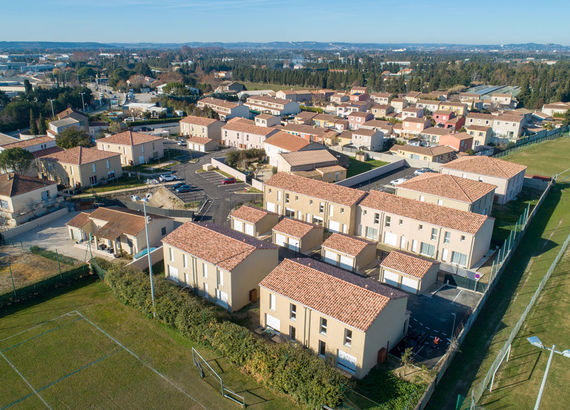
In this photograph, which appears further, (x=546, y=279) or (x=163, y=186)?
(x=163, y=186)

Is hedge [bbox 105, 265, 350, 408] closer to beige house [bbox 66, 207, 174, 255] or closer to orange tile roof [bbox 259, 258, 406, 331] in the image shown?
orange tile roof [bbox 259, 258, 406, 331]

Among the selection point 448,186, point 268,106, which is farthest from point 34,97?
point 448,186

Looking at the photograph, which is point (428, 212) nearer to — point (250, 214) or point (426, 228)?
point (426, 228)

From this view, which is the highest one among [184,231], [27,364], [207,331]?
[184,231]

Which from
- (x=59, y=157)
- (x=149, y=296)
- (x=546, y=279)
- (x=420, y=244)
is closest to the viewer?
(x=149, y=296)

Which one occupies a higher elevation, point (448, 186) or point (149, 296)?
point (448, 186)

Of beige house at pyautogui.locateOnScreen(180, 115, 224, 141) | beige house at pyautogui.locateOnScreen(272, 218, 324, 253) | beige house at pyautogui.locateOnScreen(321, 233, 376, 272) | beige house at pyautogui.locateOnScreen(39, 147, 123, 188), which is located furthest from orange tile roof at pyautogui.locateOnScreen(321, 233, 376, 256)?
beige house at pyautogui.locateOnScreen(180, 115, 224, 141)

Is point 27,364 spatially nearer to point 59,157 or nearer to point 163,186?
point 163,186
